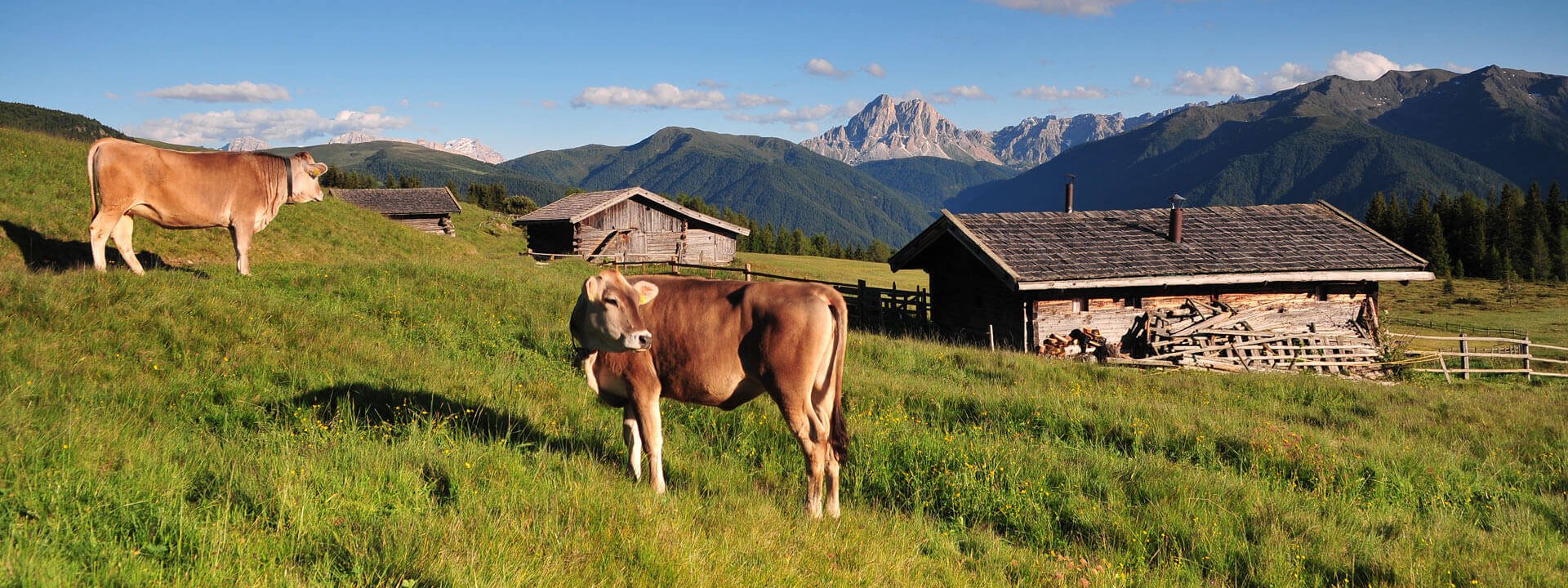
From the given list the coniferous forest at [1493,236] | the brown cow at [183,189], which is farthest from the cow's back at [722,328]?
the coniferous forest at [1493,236]

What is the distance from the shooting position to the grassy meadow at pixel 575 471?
12.0ft

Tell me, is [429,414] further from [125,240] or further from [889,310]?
[889,310]

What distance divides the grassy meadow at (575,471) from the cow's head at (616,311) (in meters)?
0.93

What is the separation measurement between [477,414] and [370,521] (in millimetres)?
3053

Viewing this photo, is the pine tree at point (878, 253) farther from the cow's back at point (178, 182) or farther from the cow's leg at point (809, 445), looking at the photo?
the cow's leg at point (809, 445)

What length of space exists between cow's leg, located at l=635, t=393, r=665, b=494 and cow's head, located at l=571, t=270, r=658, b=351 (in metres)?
0.52

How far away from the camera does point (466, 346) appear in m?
10.7

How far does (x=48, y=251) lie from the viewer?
13.8 m

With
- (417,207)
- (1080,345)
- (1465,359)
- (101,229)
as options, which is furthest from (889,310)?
(417,207)

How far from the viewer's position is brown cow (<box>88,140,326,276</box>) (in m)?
9.77

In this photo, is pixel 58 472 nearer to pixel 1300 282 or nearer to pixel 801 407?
pixel 801 407

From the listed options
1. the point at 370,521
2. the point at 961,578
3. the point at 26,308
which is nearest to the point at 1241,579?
the point at 961,578

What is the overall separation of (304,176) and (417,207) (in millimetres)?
48476

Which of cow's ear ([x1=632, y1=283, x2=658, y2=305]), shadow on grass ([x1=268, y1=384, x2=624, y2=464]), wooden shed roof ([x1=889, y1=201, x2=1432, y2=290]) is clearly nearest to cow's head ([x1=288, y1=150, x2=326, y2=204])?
shadow on grass ([x1=268, y1=384, x2=624, y2=464])
